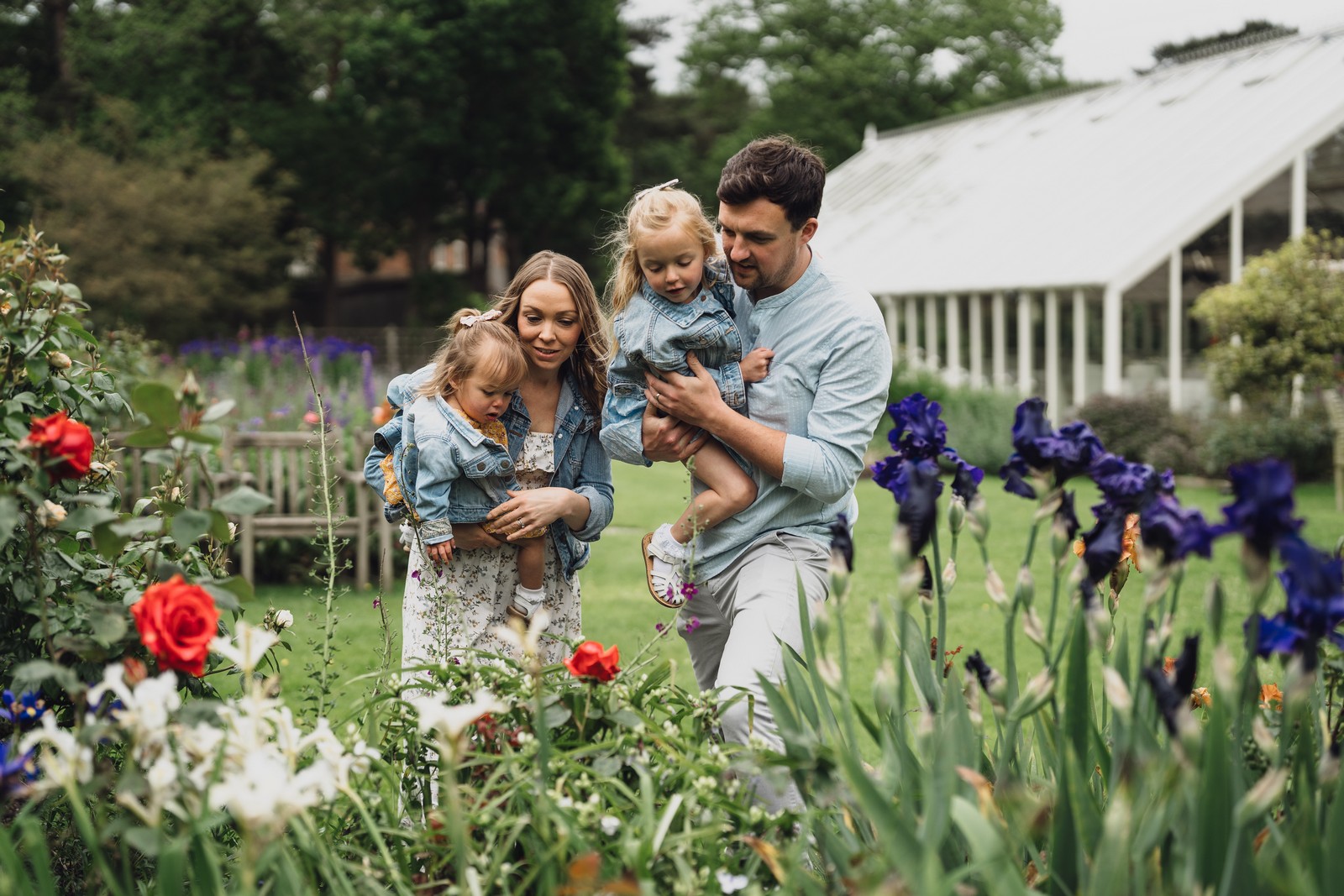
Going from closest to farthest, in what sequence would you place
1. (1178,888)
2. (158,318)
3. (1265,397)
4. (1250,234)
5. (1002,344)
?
(1178,888), (1265,397), (1250,234), (1002,344), (158,318)

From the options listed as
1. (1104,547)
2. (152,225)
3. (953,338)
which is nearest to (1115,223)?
(953,338)

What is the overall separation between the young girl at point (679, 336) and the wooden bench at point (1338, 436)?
32.0 ft

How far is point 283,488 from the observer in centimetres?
877

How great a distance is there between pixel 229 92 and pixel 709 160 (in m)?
14.9

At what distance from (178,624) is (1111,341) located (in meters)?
14.7

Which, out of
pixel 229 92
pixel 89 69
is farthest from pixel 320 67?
pixel 89 69

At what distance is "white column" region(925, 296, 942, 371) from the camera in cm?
1919

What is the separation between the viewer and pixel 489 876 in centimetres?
194

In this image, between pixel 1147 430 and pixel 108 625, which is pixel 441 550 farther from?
pixel 1147 430

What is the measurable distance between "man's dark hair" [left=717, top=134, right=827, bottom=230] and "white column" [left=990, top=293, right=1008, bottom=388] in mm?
14641

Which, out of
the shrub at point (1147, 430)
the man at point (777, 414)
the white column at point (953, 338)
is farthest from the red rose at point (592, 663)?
the white column at point (953, 338)

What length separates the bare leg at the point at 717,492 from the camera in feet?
9.65

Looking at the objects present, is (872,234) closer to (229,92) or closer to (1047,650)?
(229,92)

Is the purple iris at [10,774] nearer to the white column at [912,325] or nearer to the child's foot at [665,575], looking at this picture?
the child's foot at [665,575]
